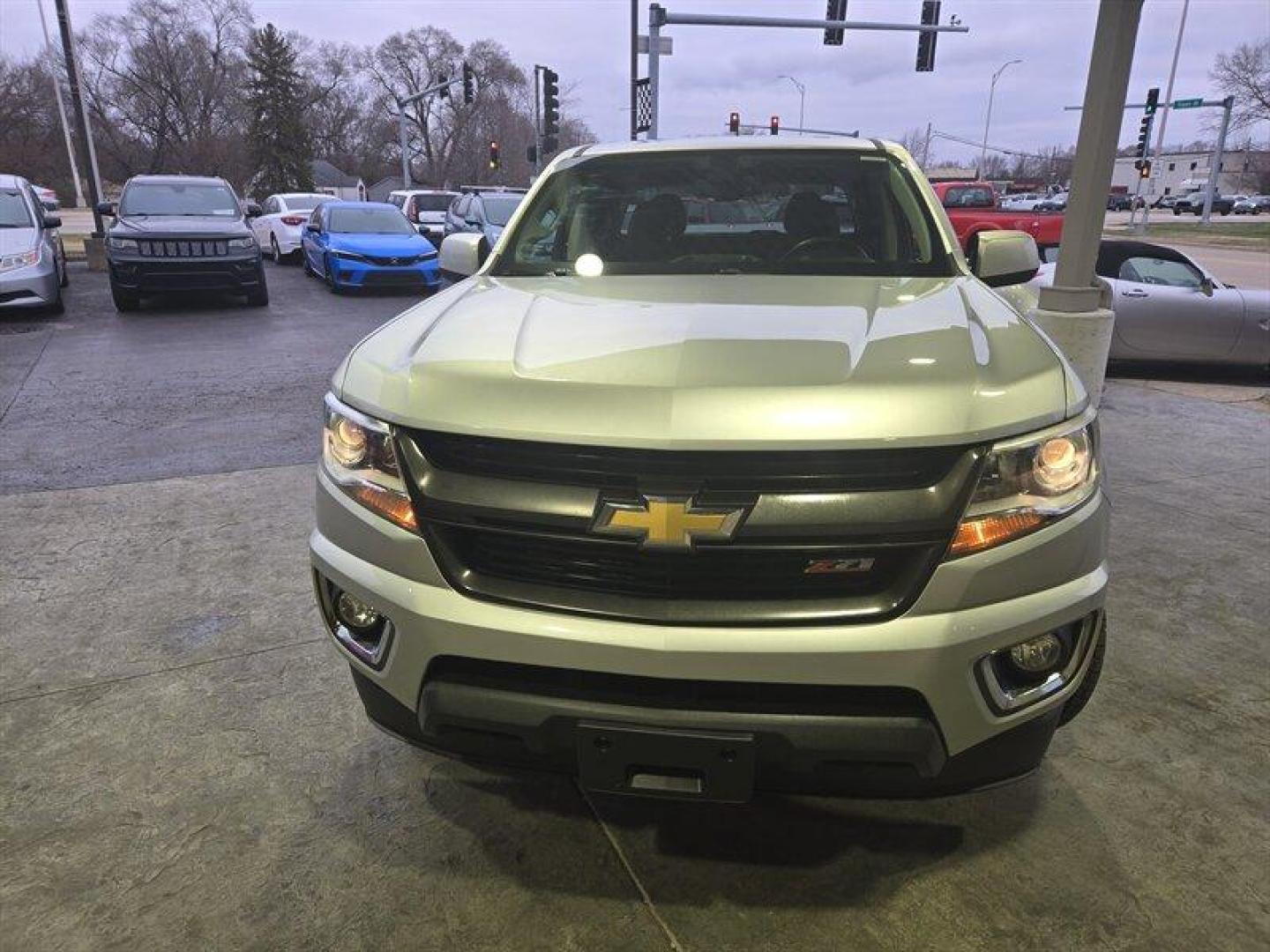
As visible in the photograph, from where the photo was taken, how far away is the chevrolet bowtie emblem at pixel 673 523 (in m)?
1.69

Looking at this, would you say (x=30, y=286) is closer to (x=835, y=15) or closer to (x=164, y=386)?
(x=164, y=386)

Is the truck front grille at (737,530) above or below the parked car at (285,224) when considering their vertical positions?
above

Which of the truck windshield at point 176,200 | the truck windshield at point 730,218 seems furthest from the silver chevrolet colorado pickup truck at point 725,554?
the truck windshield at point 176,200

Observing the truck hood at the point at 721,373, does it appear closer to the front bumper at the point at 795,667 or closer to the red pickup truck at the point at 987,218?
the front bumper at the point at 795,667

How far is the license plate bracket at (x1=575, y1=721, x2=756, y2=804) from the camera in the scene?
1.72 metres

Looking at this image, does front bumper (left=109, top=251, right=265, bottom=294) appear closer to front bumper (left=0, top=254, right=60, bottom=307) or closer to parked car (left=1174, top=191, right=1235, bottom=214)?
front bumper (left=0, top=254, right=60, bottom=307)

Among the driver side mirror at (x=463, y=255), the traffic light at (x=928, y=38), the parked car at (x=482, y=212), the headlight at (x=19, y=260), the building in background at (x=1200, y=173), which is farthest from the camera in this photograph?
the building in background at (x=1200, y=173)

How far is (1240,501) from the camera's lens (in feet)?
16.3

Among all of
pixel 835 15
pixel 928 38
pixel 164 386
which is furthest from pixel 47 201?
pixel 928 38

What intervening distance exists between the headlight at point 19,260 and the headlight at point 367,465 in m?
10.7

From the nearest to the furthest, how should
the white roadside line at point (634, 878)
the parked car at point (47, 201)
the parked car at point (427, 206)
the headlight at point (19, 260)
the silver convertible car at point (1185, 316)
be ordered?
the white roadside line at point (634, 878)
the silver convertible car at point (1185, 316)
the headlight at point (19, 260)
the parked car at point (47, 201)
the parked car at point (427, 206)

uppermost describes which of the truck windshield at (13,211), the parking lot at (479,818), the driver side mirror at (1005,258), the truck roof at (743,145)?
the truck roof at (743,145)

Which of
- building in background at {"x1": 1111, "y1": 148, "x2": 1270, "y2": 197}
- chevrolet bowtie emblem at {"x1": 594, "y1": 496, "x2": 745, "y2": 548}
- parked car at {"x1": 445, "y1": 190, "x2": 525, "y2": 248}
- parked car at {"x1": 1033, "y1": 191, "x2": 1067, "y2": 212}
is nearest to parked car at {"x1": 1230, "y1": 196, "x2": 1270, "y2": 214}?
building in background at {"x1": 1111, "y1": 148, "x2": 1270, "y2": 197}

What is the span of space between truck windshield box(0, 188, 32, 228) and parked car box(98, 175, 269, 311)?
90cm
